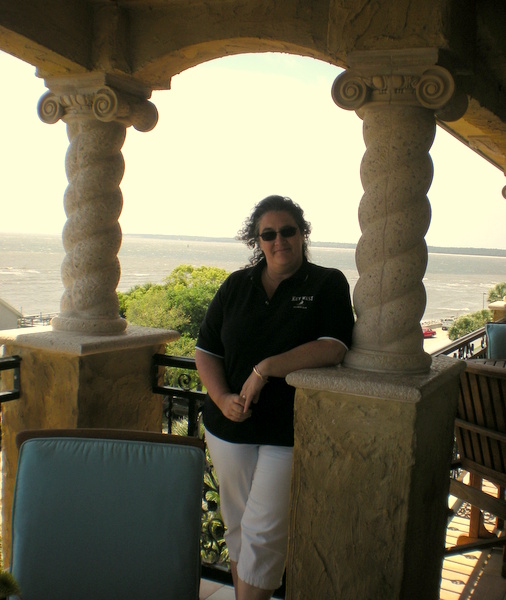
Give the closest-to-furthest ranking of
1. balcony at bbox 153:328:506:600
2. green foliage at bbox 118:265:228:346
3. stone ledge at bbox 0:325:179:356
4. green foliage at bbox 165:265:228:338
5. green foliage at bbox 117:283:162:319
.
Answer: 1. balcony at bbox 153:328:506:600
2. stone ledge at bbox 0:325:179:356
3. green foliage at bbox 118:265:228:346
4. green foliage at bbox 165:265:228:338
5. green foliage at bbox 117:283:162:319

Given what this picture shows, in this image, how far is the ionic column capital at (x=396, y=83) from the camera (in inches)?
88.8

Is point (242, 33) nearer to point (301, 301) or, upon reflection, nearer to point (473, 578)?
point (301, 301)

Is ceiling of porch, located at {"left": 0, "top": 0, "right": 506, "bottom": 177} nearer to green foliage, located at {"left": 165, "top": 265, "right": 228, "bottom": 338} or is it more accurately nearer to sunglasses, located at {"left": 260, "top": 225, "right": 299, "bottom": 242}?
sunglasses, located at {"left": 260, "top": 225, "right": 299, "bottom": 242}

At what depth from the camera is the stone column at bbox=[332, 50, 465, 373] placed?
7.57 feet

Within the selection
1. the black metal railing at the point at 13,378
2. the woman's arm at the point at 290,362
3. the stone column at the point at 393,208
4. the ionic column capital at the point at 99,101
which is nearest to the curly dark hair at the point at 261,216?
the stone column at the point at 393,208

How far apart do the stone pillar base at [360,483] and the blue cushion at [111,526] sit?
2.25 ft

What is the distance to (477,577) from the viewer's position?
3.51 meters

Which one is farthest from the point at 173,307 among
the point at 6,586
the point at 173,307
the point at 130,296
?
the point at 6,586

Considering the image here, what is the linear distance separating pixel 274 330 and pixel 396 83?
1021 mm

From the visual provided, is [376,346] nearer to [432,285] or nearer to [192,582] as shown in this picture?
[192,582]

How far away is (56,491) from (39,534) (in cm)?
11

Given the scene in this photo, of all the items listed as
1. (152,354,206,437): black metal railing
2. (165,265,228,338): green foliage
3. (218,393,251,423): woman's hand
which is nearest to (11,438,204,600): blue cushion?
(218,393,251,423): woman's hand

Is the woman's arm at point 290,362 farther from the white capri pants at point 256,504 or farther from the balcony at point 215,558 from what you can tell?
the balcony at point 215,558

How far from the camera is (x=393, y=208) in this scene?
2.32 metres
